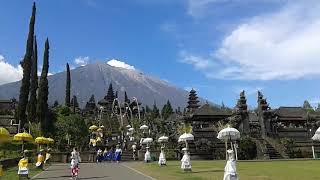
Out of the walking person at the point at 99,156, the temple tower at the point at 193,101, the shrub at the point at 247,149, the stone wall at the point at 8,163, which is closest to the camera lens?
the stone wall at the point at 8,163

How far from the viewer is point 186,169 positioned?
89.2 feet

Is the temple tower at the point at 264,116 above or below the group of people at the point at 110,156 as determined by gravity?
above

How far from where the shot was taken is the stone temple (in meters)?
53.8

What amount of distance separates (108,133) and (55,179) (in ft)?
191

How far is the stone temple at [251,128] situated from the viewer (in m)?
53.8

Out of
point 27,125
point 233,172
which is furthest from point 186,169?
point 27,125

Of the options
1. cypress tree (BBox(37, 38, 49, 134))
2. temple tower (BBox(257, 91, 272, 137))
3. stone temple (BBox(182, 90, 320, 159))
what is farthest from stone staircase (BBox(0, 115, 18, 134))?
temple tower (BBox(257, 91, 272, 137))

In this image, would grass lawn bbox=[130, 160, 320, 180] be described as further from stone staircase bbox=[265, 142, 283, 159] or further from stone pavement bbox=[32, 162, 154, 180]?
stone staircase bbox=[265, 142, 283, 159]

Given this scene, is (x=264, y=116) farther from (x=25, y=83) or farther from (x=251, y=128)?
(x=25, y=83)

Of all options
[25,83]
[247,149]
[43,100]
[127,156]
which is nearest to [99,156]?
[127,156]

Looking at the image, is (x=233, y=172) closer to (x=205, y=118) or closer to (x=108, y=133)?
(x=205, y=118)

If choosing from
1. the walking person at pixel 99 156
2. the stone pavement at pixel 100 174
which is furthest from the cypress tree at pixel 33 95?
the stone pavement at pixel 100 174

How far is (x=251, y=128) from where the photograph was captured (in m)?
63.8

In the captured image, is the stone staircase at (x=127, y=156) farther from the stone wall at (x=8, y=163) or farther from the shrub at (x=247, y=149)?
the stone wall at (x=8, y=163)
